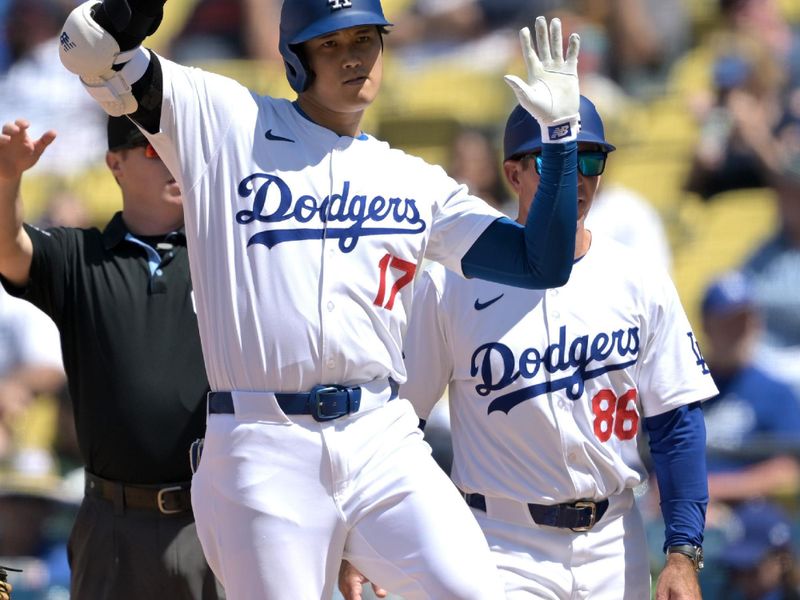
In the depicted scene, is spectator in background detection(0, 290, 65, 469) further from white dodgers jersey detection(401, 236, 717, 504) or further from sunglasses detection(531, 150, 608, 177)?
sunglasses detection(531, 150, 608, 177)

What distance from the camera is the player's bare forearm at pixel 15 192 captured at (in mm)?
3832

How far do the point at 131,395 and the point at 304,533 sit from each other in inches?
47.9

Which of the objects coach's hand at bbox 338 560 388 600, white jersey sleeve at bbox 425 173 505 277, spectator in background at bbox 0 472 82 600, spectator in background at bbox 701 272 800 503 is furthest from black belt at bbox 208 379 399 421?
spectator in background at bbox 0 472 82 600

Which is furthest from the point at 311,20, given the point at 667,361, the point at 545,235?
the point at 667,361

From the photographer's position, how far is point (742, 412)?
740 centimetres

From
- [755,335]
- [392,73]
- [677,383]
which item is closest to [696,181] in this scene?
[755,335]

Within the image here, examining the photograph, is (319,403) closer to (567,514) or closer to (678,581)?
(567,514)

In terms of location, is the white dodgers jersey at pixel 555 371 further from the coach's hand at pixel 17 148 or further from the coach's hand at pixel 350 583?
the coach's hand at pixel 17 148

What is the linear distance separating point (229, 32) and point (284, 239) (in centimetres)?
721

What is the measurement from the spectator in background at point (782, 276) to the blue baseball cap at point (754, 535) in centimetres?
109

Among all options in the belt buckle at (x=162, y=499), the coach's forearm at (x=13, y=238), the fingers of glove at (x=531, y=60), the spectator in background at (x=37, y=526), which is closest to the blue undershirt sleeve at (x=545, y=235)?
the fingers of glove at (x=531, y=60)

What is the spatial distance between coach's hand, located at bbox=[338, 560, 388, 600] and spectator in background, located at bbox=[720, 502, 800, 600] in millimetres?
3100

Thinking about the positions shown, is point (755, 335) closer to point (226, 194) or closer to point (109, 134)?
point (109, 134)

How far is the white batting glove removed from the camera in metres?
3.08
